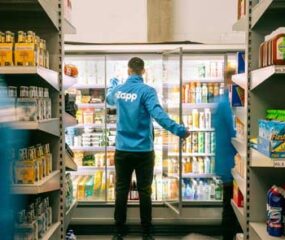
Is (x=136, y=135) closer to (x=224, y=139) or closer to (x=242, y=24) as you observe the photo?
(x=224, y=139)

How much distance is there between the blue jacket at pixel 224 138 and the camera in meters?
4.15

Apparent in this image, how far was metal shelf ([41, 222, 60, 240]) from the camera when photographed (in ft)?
8.95

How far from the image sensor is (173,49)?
17.5 ft

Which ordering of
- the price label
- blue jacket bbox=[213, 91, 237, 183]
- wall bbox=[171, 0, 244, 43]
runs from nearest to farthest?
1. the price label
2. blue jacket bbox=[213, 91, 237, 183]
3. wall bbox=[171, 0, 244, 43]

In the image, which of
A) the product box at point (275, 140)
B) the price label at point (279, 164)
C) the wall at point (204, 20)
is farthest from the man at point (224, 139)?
the wall at point (204, 20)

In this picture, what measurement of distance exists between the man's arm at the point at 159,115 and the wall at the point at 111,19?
1830mm

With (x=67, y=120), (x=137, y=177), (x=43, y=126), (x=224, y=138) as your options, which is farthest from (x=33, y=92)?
(x=137, y=177)

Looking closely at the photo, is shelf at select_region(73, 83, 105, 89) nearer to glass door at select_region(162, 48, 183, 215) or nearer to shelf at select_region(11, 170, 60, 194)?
glass door at select_region(162, 48, 183, 215)

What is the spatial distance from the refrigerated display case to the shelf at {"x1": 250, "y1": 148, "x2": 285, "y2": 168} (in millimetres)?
3028

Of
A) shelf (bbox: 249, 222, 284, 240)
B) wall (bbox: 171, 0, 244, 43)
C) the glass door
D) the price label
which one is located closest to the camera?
the price label

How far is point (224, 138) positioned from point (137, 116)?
97cm

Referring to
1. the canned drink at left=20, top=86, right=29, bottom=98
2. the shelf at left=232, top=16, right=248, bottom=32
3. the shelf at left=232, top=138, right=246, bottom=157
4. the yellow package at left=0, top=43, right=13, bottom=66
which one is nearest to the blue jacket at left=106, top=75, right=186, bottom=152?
the shelf at left=232, top=138, right=246, bottom=157

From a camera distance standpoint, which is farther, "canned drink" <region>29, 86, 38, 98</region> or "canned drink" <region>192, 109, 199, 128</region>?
"canned drink" <region>192, 109, 199, 128</region>

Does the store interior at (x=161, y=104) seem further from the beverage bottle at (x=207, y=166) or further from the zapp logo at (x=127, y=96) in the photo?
Answer: the zapp logo at (x=127, y=96)
